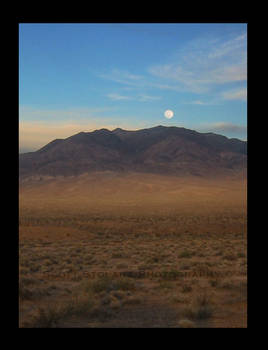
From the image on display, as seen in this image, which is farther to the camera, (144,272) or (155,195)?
(155,195)

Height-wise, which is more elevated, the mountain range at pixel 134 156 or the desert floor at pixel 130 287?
the mountain range at pixel 134 156

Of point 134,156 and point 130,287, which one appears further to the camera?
point 134,156

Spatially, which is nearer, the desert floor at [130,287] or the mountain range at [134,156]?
the desert floor at [130,287]

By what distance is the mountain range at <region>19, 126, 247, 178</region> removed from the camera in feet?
375

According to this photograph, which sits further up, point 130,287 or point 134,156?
point 134,156

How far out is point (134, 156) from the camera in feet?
421

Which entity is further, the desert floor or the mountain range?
the mountain range

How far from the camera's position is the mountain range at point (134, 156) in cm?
11419

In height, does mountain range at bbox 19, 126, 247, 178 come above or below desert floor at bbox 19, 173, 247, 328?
above
